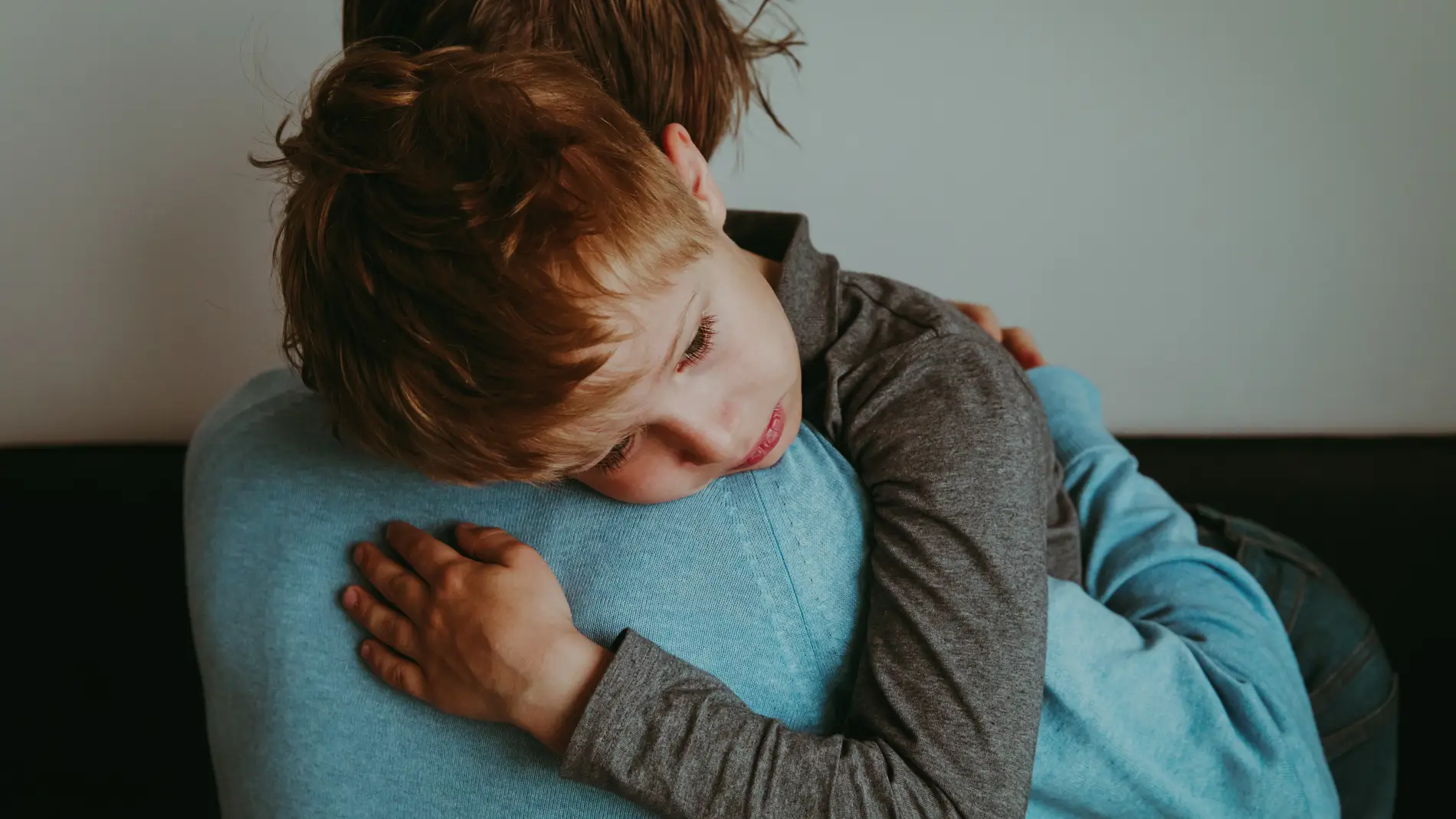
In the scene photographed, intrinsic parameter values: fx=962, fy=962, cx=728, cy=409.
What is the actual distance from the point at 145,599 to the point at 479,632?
2.46ft

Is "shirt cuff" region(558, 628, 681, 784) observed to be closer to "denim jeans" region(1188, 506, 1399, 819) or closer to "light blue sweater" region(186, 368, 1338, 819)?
"light blue sweater" region(186, 368, 1338, 819)

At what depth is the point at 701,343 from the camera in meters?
0.63

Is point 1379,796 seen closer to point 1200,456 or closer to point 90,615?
point 1200,456

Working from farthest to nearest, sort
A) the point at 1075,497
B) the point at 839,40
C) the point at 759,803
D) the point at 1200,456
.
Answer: the point at 1200,456, the point at 839,40, the point at 1075,497, the point at 759,803

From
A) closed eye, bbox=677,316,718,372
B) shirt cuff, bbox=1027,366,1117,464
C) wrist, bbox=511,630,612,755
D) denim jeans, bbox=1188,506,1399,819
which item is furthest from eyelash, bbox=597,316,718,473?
denim jeans, bbox=1188,506,1399,819

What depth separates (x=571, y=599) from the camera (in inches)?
24.5

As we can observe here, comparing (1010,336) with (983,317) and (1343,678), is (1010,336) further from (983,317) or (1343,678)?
(1343,678)

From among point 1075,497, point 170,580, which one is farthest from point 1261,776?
point 170,580

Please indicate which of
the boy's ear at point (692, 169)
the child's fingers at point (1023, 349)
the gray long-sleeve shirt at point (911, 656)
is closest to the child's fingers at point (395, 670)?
the gray long-sleeve shirt at point (911, 656)

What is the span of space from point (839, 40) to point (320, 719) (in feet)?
2.83

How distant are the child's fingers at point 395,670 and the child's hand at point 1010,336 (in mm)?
669

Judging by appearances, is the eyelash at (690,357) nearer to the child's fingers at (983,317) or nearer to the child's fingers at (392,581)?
the child's fingers at (392,581)

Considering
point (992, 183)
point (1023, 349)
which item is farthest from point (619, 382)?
point (992, 183)

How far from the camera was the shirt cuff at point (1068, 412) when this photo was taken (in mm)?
982
